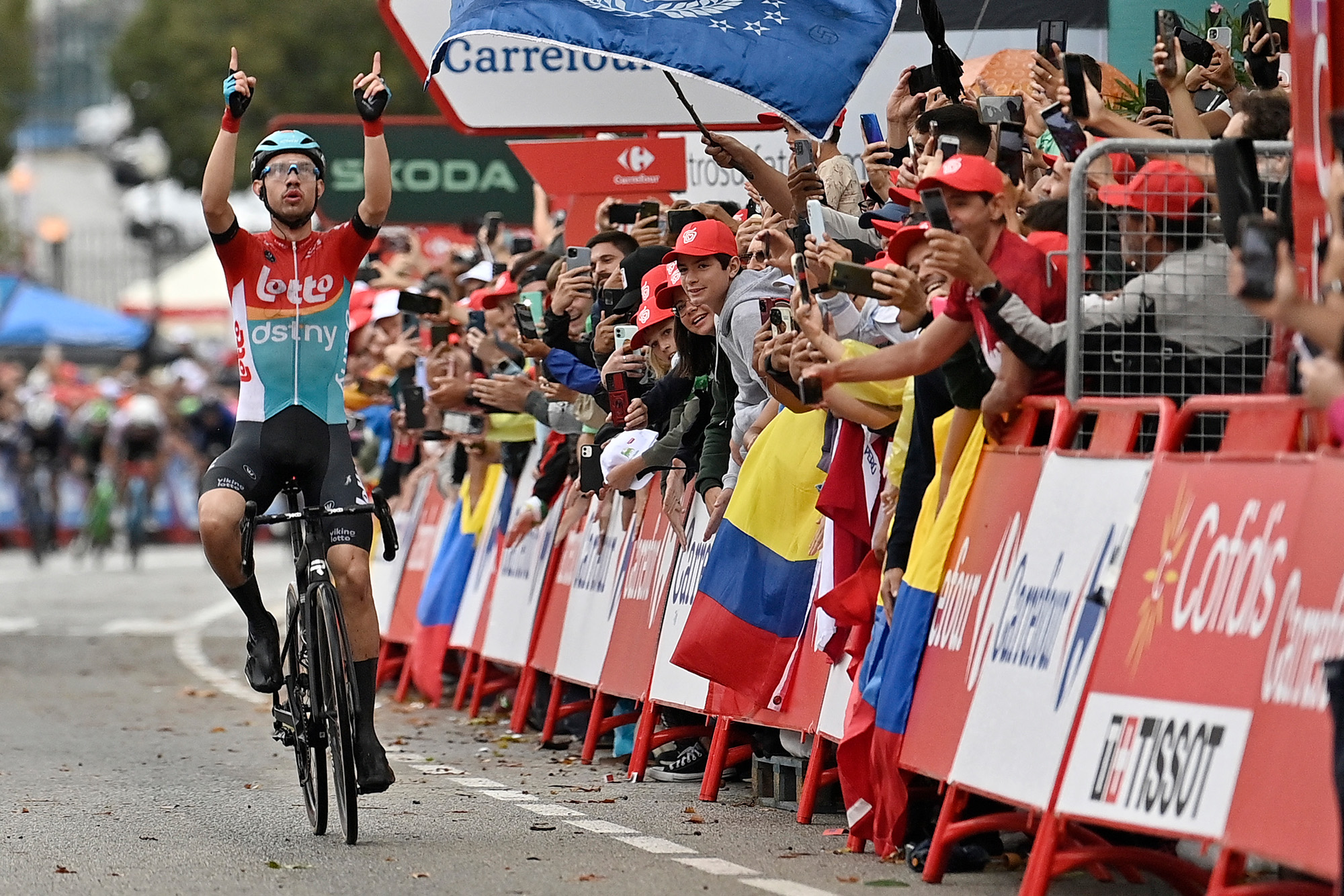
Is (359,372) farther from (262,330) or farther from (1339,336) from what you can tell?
(1339,336)

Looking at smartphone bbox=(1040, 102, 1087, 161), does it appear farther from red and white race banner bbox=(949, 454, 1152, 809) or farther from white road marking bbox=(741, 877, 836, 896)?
white road marking bbox=(741, 877, 836, 896)

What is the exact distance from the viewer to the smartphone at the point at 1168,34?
8.55 m

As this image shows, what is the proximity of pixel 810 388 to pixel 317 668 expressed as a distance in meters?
2.05

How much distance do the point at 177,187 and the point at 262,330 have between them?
6116 cm

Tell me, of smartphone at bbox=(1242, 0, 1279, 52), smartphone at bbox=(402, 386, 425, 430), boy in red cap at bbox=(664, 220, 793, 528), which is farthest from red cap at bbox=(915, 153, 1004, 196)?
smartphone at bbox=(402, 386, 425, 430)

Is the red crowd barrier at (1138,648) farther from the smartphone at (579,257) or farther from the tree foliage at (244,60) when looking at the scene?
the tree foliage at (244,60)

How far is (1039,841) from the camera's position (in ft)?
22.5

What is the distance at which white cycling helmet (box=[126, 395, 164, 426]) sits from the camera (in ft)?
116

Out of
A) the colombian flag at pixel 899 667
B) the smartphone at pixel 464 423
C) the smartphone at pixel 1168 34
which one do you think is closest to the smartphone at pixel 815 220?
the colombian flag at pixel 899 667

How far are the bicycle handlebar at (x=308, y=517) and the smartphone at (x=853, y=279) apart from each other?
2.20 m

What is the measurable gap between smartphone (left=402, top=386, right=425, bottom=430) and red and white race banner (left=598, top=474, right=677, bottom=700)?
2.95 m

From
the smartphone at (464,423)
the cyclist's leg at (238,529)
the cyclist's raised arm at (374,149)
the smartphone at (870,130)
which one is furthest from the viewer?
the smartphone at (464,423)

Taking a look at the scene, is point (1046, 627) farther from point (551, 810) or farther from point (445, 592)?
point (445, 592)

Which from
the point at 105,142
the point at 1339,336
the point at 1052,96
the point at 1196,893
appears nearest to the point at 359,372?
the point at 1052,96
